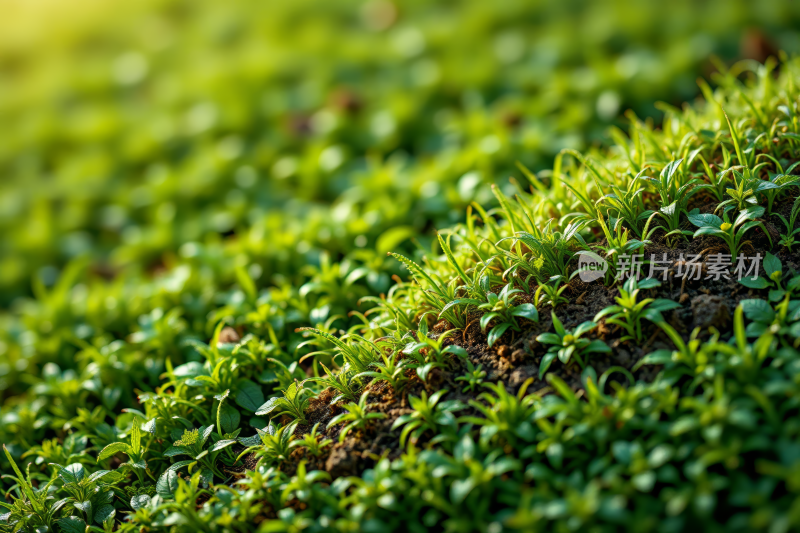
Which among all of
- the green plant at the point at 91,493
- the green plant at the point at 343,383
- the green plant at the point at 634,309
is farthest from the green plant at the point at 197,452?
the green plant at the point at 634,309

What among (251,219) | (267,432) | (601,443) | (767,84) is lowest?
(601,443)

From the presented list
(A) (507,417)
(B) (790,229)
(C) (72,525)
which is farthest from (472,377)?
(C) (72,525)

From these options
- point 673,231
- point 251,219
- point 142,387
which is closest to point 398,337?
point 673,231

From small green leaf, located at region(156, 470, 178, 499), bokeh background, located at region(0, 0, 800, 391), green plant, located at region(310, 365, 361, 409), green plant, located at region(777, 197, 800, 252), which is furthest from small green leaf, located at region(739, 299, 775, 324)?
small green leaf, located at region(156, 470, 178, 499)

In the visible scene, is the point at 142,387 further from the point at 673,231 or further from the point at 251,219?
the point at 673,231

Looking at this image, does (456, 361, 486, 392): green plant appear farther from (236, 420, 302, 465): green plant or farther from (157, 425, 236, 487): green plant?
(157, 425, 236, 487): green plant

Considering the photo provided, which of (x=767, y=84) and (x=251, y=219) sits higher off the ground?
(x=251, y=219)
